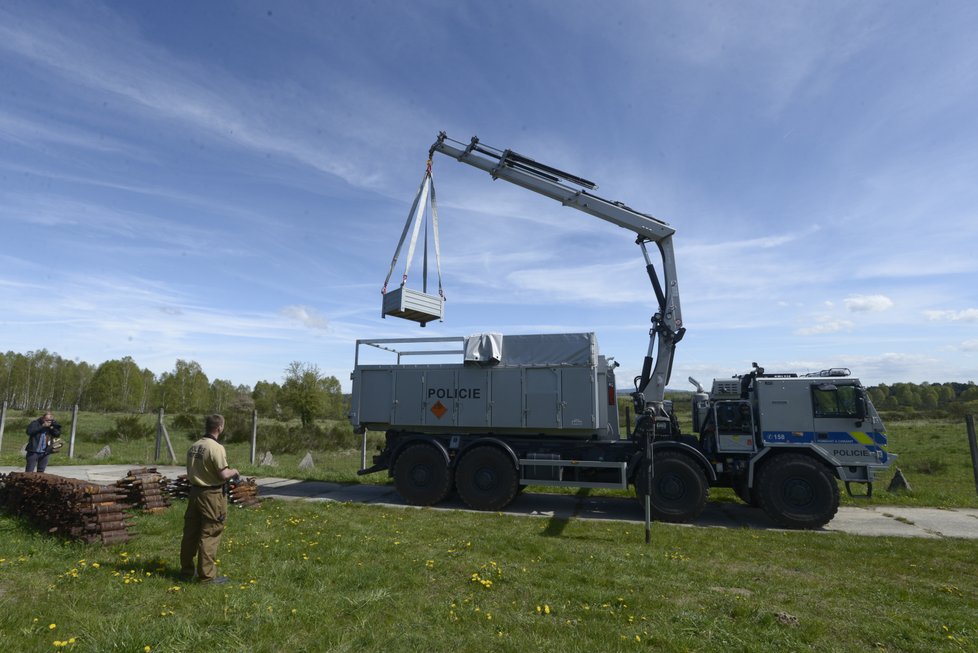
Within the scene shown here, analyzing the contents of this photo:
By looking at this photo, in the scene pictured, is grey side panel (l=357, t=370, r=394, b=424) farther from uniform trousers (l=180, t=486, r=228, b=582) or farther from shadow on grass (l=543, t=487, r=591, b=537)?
uniform trousers (l=180, t=486, r=228, b=582)

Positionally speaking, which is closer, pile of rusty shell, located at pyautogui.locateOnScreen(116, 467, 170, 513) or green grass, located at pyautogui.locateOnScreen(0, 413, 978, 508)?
pile of rusty shell, located at pyautogui.locateOnScreen(116, 467, 170, 513)

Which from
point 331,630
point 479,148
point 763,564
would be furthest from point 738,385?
point 331,630

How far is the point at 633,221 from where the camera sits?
11734mm

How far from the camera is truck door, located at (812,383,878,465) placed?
30.8 ft

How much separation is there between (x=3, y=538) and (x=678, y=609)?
28.2 feet

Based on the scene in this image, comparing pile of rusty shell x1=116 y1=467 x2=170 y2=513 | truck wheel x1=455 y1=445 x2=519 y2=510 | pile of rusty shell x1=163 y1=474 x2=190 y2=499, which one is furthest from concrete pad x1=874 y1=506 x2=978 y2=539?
pile of rusty shell x1=163 y1=474 x2=190 y2=499

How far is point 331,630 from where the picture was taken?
439 centimetres

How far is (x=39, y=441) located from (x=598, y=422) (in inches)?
483

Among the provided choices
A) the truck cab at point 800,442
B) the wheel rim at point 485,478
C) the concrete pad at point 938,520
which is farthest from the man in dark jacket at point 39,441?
the concrete pad at point 938,520

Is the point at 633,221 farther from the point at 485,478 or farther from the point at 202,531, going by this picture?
the point at 202,531

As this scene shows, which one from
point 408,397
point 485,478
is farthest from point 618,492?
point 408,397

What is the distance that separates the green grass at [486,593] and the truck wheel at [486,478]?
7.26 feet

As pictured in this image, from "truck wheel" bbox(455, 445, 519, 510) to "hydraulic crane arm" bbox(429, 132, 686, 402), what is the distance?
3.17 meters

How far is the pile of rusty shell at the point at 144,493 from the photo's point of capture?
8.95m
